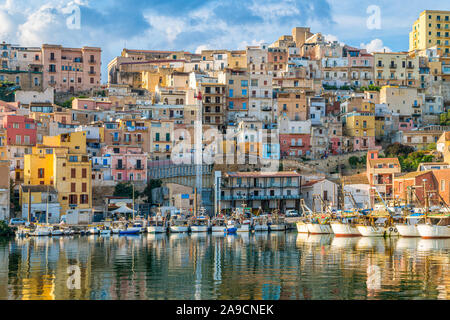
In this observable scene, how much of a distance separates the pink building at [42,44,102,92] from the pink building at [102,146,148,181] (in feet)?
86.7

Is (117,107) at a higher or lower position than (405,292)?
higher

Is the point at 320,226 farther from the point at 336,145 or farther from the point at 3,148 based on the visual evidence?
the point at 3,148

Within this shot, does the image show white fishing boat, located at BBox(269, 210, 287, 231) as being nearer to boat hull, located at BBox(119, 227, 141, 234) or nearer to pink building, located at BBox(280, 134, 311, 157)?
pink building, located at BBox(280, 134, 311, 157)

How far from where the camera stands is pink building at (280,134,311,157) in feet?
270

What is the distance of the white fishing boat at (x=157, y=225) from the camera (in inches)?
2512

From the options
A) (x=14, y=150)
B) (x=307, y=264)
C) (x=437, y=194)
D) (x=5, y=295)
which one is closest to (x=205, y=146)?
(x=14, y=150)

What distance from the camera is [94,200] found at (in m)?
69.8

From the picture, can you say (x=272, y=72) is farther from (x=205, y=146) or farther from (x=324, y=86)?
(x=205, y=146)

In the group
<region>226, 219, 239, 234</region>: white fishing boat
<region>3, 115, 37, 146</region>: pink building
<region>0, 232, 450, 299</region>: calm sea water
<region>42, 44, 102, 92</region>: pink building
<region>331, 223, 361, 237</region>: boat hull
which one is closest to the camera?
<region>0, 232, 450, 299</region>: calm sea water

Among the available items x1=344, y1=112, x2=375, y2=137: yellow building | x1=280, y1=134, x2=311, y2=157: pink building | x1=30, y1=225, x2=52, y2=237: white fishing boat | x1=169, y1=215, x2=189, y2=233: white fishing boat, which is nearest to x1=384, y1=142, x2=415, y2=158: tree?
x1=344, y1=112, x2=375, y2=137: yellow building

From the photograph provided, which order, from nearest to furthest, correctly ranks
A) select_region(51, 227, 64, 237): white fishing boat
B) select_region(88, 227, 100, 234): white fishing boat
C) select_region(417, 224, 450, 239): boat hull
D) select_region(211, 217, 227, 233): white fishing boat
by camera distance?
select_region(417, 224, 450, 239): boat hull
select_region(51, 227, 64, 237): white fishing boat
select_region(88, 227, 100, 234): white fishing boat
select_region(211, 217, 227, 233): white fishing boat

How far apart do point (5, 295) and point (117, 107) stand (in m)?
64.6

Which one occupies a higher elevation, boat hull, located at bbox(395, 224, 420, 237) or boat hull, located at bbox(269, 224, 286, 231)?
boat hull, located at bbox(395, 224, 420, 237)
